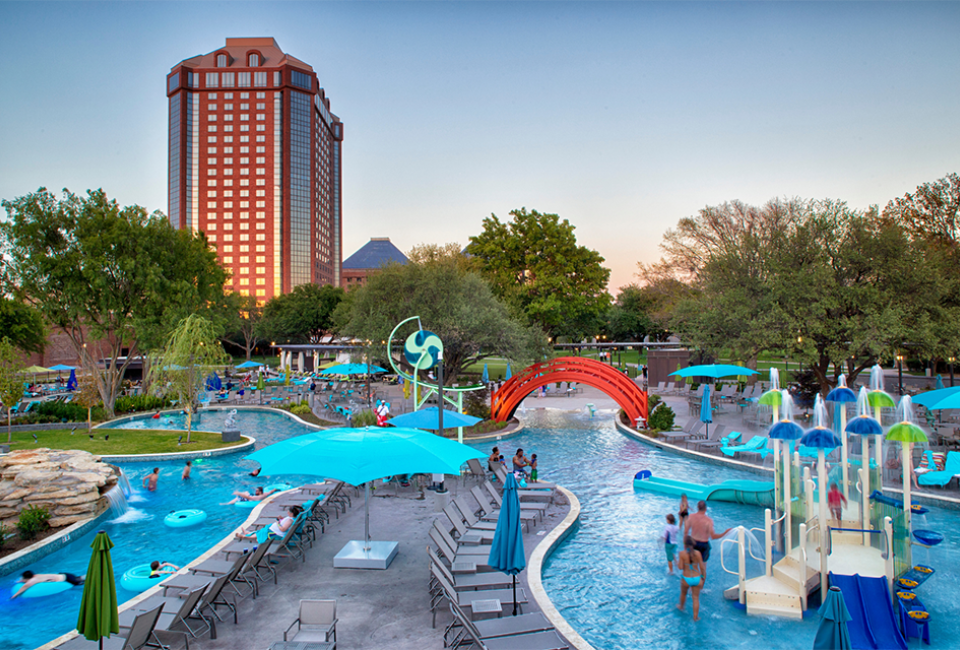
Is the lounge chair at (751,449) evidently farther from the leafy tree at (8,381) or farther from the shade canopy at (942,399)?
the leafy tree at (8,381)

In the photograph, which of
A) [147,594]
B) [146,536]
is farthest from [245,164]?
[147,594]

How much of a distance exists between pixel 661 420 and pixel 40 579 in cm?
1873

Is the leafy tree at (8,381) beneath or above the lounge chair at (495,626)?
above

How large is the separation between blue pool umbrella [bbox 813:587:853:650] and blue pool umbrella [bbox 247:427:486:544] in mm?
4780

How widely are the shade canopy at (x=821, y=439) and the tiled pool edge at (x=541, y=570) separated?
4194 mm

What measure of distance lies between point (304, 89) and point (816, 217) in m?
135

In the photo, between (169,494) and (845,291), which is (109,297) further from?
(845,291)

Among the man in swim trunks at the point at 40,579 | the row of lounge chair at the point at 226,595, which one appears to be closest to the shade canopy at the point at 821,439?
the row of lounge chair at the point at 226,595

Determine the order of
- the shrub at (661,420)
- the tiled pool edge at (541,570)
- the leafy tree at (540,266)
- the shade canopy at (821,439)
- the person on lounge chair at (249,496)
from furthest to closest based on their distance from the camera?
the leafy tree at (540,266) → the shrub at (661,420) → the person on lounge chair at (249,496) → the shade canopy at (821,439) → the tiled pool edge at (541,570)

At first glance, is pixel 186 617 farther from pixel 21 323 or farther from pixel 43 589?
pixel 21 323

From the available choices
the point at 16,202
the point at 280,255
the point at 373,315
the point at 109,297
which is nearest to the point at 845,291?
the point at 373,315

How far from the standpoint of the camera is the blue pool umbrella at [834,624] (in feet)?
17.5

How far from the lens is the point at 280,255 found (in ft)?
429

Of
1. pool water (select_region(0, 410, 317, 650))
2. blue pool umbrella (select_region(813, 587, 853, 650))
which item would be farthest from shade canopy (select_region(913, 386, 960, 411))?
pool water (select_region(0, 410, 317, 650))
